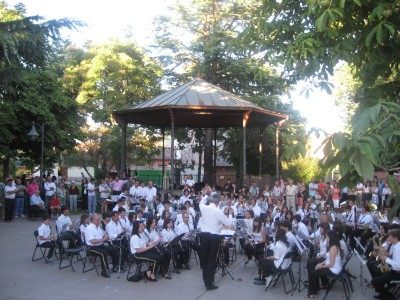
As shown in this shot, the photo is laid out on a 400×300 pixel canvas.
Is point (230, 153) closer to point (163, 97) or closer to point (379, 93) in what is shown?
point (163, 97)

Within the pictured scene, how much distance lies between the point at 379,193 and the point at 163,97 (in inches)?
445

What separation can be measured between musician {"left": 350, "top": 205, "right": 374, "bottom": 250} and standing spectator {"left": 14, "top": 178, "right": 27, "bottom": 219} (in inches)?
531

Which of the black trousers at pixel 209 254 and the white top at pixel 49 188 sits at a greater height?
the white top at pixel 49 188

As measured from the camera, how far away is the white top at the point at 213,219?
31.1ft

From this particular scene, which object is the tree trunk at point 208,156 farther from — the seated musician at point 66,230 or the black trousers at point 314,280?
the black trousers at point 314,280

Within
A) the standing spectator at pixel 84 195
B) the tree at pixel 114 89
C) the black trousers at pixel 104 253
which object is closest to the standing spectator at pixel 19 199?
the standing spectator at pixel 84 195

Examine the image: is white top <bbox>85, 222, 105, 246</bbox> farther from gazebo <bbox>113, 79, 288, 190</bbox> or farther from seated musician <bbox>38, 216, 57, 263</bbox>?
gazebo <bbox>113, 79, 288, 190</bbox>

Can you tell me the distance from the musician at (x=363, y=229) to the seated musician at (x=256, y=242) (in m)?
3.40

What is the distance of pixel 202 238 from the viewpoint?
9.65m

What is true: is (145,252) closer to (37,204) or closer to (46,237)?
(46,237)

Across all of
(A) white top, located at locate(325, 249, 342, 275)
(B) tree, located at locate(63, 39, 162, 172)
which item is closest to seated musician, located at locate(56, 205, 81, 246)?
(A) white top, located at locate(325, 249, 342, 275)

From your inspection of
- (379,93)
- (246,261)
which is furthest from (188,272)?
(379,93)

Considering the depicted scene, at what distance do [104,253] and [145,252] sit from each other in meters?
1.02

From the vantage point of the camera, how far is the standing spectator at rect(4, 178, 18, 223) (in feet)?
58.2
